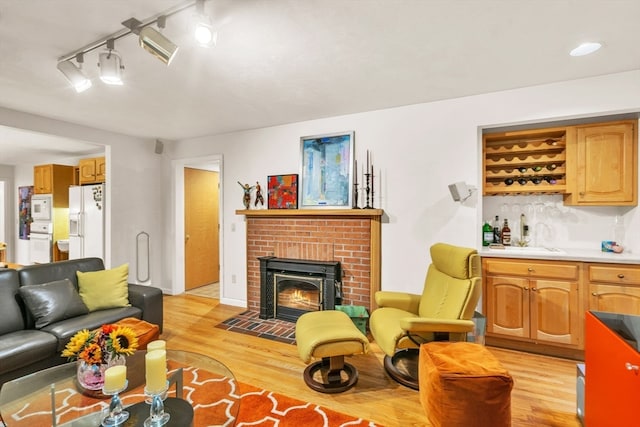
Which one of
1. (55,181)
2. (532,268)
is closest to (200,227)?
(55,181)

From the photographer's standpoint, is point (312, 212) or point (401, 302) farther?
point (312, 212)

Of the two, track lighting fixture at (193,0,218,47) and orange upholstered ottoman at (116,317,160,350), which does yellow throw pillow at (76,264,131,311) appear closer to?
orange upholstered ottoman at (116,317,160,350)

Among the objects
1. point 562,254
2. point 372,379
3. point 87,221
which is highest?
point 87,221

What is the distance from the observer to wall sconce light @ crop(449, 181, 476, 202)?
2.83 metres

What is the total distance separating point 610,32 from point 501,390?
231cm

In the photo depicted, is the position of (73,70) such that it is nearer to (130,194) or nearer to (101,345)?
(101,345)

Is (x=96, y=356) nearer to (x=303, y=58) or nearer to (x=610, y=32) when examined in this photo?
(x=303, y=58)

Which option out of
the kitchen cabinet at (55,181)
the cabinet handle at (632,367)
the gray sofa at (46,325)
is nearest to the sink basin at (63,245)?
the kitchen cabinet at (55,181)

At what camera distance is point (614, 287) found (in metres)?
2.42

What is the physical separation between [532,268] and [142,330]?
3.43 meters

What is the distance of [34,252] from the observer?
19.2 ft

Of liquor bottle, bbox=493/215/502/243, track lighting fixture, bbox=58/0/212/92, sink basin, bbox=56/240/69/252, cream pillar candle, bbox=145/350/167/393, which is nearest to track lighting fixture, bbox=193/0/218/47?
track lighting fixture, bbox=58/0/212/92

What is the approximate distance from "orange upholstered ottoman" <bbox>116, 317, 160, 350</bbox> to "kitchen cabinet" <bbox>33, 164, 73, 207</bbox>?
4541mm

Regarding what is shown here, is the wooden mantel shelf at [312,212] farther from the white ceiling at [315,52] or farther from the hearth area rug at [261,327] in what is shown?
the hearth area rug at [261,327]
